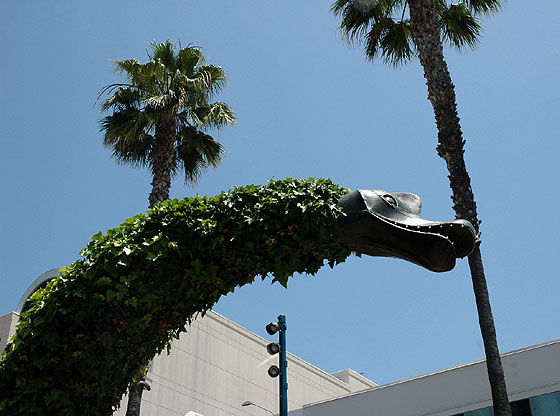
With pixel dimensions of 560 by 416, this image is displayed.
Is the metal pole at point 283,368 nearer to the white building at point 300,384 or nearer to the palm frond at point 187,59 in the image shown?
the white building at point 300,384

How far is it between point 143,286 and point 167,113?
12.9 metres

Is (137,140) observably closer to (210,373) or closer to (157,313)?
(157,313)

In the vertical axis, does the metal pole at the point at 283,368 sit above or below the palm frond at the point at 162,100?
below

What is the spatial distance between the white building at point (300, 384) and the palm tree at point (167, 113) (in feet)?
22.3

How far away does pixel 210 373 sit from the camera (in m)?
32.6

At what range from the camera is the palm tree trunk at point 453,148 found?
38.4 feet

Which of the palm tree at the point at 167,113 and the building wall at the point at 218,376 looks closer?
the palm tree at the point at 167,113

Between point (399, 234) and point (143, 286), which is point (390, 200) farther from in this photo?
point (143, 286)

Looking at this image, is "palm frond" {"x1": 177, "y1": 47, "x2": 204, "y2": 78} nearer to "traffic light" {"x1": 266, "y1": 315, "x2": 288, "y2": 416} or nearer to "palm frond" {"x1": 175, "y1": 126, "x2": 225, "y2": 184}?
"palm frond" {"x1": 175, "y1": 126, "x2": 225, "y2": 184}

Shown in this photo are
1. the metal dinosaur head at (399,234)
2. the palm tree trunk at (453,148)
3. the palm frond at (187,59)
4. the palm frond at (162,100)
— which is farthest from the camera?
the palm frond at (187,59)

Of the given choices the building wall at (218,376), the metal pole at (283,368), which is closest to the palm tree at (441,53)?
the metal pole at (283,368)

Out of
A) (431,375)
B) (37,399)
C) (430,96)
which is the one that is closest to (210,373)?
(431,375)

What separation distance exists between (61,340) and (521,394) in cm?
1796

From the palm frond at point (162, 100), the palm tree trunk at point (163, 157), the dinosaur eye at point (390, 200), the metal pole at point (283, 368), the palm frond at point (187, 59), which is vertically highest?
the palm frond at point (187, 59)
